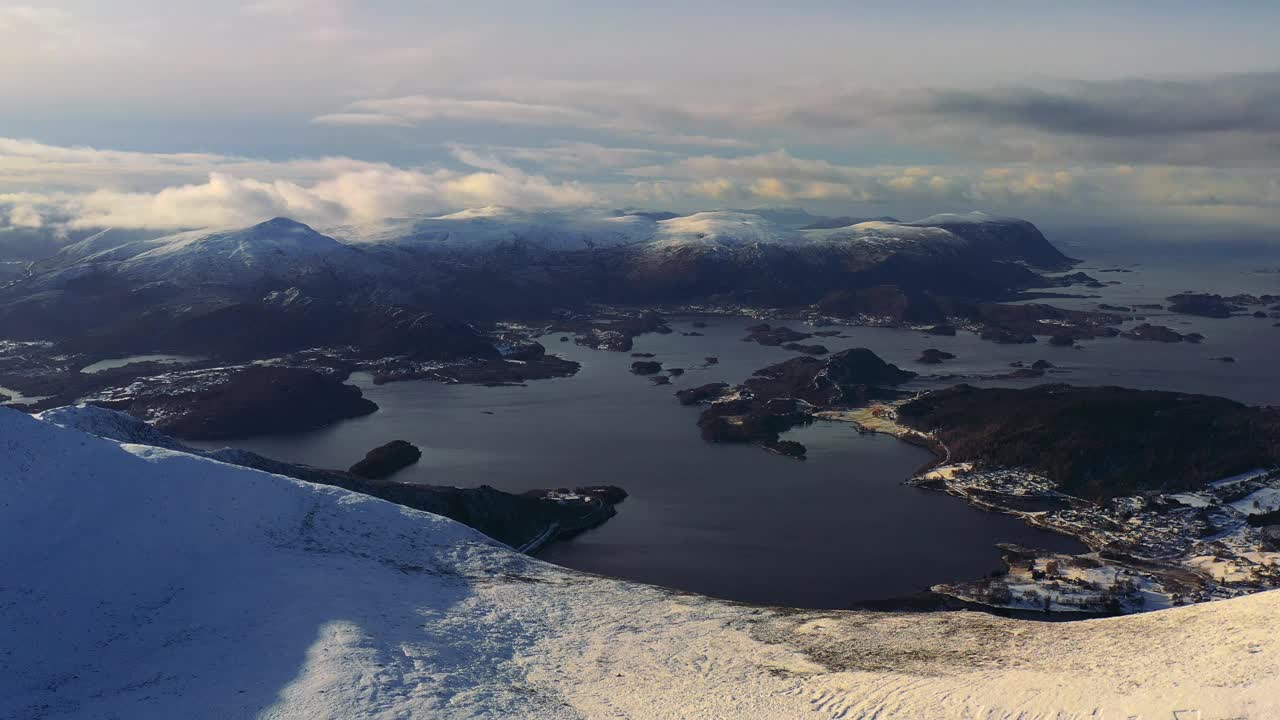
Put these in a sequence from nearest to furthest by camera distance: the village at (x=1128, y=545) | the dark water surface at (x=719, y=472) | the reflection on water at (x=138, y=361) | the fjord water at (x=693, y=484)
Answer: the village at (x=1128, y=545) < the fjord water at (x=693, y=484) < the dark water surface at (x=719, y=472) < the reflection on water at (x=138, y=361)

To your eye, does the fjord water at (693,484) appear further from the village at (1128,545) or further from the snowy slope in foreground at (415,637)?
the snowy slope in foreground at (415,637)

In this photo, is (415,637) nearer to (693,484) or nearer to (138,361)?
(693,484)

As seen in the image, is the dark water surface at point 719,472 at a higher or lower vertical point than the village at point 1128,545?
lower

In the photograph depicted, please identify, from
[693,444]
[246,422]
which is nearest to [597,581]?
[693,444]

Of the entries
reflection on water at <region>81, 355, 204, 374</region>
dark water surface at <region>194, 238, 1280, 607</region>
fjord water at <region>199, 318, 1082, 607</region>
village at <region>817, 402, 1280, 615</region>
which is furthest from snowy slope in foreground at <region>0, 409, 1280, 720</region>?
reflection on water at <region>81, 355, 204, 374</region>

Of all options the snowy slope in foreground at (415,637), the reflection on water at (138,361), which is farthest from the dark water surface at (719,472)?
the reflection on water at (138,361)

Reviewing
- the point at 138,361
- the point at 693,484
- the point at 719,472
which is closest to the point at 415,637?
the point at 693,484

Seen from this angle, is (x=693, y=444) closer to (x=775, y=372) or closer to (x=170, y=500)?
(x=775, y=372)
